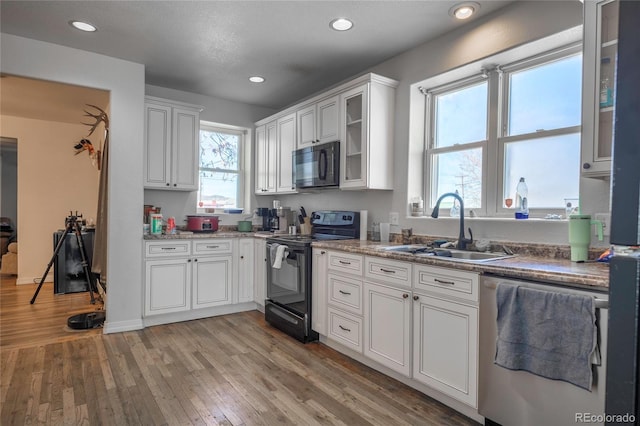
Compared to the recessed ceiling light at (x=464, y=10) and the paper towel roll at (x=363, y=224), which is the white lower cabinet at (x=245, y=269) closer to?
the paper towel roll at (x=363, y=224)

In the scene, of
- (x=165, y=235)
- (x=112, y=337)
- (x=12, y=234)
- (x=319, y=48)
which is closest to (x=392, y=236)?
(x=319, y=48)

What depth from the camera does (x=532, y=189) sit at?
2.49 m

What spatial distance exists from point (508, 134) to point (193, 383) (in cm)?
286

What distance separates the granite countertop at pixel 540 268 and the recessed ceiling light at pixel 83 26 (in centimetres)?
293

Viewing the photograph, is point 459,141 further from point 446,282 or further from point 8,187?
point 8,187

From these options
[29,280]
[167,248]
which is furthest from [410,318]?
[29,280]

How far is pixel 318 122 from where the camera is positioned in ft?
12.0

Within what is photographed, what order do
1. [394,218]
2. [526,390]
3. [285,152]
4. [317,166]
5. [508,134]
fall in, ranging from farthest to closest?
[285,152] < [317,166] < [394,218] < [508,134] < [526,390]

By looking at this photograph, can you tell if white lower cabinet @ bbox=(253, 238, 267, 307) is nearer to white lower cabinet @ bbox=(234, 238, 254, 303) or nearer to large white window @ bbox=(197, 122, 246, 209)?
white lower cabinet @ bbox=(234, 238, 254, 303)

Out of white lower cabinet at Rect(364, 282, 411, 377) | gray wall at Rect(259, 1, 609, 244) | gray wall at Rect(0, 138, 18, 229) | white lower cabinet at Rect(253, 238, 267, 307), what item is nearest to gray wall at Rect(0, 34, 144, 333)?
white lower cabinet at Rect(253, 238, 267, 307)

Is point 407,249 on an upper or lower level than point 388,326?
upper

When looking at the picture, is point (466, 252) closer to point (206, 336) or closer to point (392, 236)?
point (392, 236)

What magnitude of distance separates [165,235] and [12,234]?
6024 mm

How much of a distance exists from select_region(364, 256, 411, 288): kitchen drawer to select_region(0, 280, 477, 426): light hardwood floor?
700 mm
